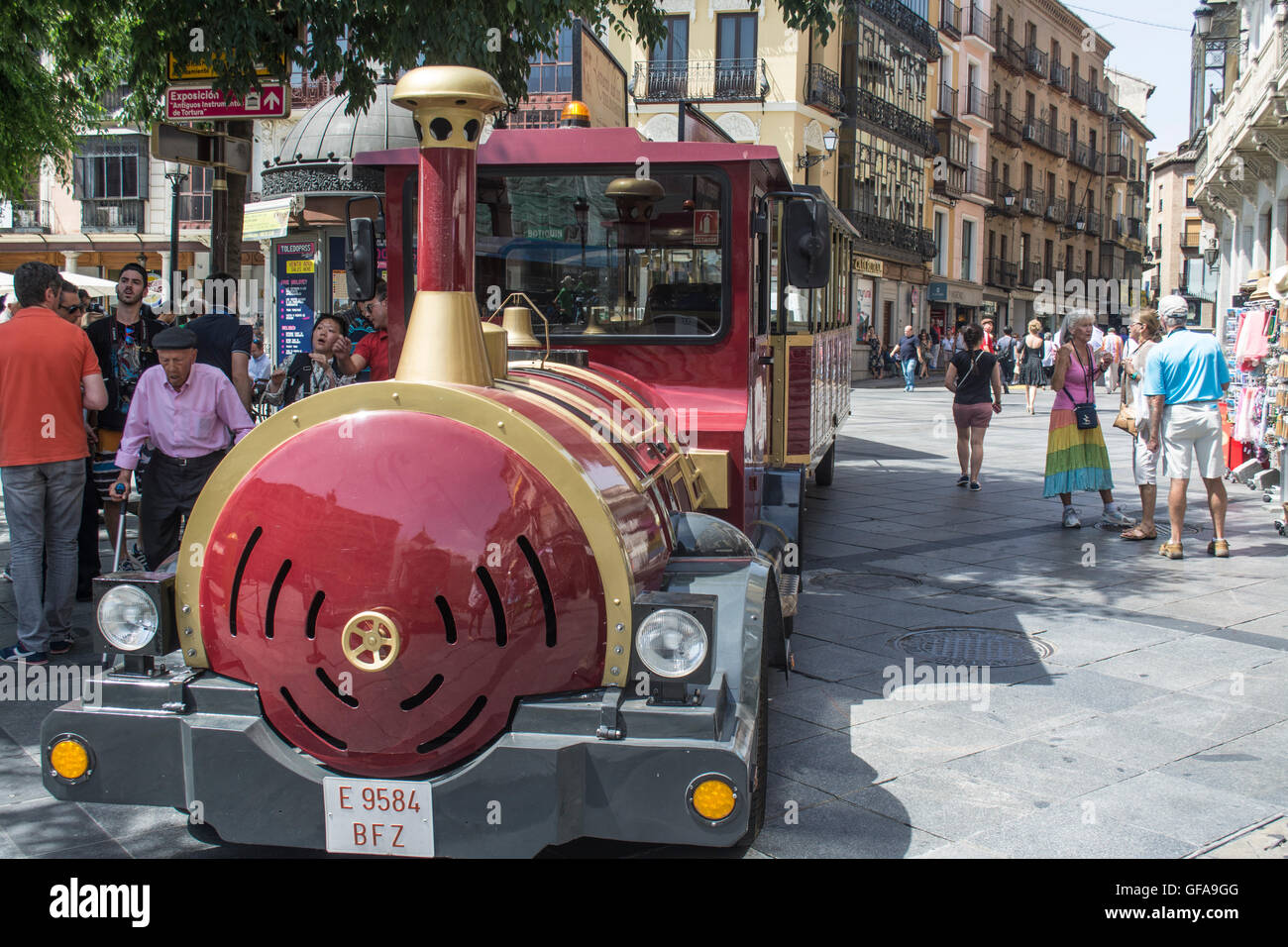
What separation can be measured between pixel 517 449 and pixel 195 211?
35.8m

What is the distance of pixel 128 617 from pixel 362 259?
273 cm

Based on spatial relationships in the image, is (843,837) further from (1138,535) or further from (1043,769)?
(1138,535)

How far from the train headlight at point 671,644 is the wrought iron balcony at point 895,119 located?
38.8 metres

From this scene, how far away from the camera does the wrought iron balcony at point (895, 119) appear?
129 ft

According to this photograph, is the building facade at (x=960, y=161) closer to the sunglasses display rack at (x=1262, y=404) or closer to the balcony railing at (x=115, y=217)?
the balcony railing at (x=115, y=217)

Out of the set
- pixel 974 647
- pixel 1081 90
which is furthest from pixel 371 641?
pixel 1081 90

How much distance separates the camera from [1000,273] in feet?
176

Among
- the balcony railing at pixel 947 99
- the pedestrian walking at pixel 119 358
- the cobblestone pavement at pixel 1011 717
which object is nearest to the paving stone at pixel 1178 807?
the cobblestone pavement at pixel 1011 717

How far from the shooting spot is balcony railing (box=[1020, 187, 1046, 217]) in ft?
182

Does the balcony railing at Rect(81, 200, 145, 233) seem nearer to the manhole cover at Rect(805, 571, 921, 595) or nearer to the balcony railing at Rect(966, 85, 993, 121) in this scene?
the balcony railing at Rect(966, 85, 993, 121)

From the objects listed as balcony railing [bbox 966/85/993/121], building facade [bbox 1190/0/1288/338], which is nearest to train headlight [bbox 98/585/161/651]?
building facade [bbox 1190/0/1288/338]
